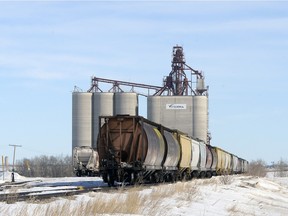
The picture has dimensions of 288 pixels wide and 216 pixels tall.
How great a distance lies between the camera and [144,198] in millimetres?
15461

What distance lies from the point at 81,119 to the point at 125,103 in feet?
21.7

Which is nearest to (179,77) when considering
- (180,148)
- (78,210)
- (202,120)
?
(202,120)

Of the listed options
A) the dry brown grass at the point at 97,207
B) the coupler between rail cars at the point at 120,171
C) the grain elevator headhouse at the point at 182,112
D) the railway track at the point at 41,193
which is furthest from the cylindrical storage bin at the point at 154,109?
the dry brown grass at the point at 97,207

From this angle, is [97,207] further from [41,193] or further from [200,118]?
[200,118]

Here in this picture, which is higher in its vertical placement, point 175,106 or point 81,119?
point 175,106

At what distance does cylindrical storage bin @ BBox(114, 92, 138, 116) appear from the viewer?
2948 inches

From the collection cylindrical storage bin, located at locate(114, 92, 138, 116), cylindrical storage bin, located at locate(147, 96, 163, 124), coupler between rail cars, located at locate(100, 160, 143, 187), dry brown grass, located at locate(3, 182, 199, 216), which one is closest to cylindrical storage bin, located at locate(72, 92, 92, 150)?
cylindrical storage bin, located at locate(114, 92, 138, 116)

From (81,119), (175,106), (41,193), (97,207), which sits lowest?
(41,193)

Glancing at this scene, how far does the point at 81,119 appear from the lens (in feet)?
246

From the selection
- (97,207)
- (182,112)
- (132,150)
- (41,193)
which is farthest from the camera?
(182,112)

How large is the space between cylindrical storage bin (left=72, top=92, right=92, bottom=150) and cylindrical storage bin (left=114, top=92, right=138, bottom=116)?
3.95 meters

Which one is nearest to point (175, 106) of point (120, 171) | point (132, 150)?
point (132, 150)

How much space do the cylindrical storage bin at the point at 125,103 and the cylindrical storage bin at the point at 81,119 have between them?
3949mm

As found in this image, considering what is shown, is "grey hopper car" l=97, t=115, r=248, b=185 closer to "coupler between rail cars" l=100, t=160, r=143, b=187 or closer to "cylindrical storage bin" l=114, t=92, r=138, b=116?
"coupler between rail cars" l=100, t=160, r=143, b=187
